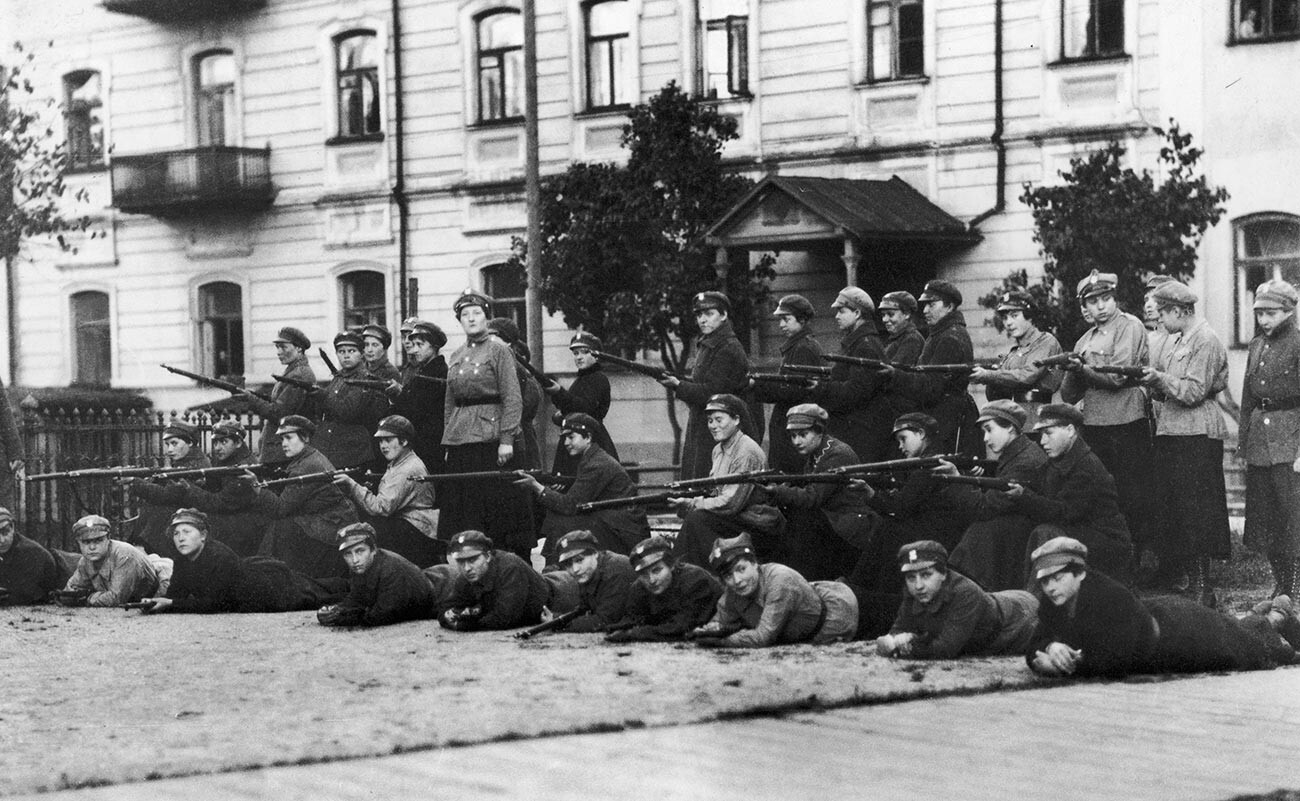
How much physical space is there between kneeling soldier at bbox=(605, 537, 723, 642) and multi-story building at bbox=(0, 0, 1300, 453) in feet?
29.8

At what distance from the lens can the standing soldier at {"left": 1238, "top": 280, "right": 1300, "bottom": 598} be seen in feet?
36.0

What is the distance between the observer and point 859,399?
12.0m

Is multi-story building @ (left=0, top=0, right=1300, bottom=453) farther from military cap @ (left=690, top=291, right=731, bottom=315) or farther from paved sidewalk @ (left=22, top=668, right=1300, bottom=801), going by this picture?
paved sidewalk @ (left=22, top=668, right=1300, bottom=801)

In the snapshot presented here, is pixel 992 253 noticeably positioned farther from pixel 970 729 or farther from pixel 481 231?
pixel 970 729

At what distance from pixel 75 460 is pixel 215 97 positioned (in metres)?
14.5

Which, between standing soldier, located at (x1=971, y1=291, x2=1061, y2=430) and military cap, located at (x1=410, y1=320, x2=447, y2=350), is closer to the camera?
standing soldier, located at (x1=971, y1=291, x2=1061, y2=430)

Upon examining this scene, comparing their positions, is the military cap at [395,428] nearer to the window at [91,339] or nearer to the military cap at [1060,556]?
the military cap at [1060,556]

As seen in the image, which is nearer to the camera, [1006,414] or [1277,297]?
[1006,414]

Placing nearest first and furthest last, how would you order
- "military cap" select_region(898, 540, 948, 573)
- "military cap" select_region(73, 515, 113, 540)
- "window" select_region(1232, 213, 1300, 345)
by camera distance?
"military cap" select_region(898, 540, 948, 573), "military cap" select_region(73, 515, 113, 540), "window" select_region(1232, 213, 1300, 345)

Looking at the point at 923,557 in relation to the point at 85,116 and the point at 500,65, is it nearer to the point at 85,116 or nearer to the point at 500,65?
the point at 500,65

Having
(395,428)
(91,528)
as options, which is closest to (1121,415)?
(395,428)

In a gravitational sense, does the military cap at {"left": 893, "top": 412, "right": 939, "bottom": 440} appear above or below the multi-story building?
below

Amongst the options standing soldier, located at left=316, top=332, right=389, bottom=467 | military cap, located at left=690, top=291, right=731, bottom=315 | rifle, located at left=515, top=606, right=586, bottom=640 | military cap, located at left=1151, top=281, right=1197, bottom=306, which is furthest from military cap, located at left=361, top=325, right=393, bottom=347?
military cap, located at left=1151, top=281, right=1197, bottom=306

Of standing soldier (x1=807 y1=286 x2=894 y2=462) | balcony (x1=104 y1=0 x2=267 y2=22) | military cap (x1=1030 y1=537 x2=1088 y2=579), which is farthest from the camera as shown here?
balcony (x1=104 y1=0 x2=267 y2=22)
